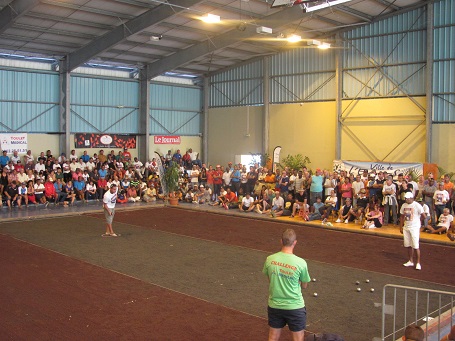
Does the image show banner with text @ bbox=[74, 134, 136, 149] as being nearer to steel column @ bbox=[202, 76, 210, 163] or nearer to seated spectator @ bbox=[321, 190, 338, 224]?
steel column @ bbox=[202, 76, 210, 163]

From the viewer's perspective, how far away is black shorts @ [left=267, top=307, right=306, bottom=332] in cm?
566

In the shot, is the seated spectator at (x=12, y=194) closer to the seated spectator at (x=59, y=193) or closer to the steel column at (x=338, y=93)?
the seated spectator at (x=59, y=193)

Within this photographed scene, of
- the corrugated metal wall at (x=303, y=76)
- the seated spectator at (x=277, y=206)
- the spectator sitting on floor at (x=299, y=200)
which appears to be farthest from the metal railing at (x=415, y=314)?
the corrugated metal wall at (x=303, y=76)

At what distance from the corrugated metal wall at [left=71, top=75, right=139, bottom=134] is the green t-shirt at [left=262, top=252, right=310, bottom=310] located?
2361 cm

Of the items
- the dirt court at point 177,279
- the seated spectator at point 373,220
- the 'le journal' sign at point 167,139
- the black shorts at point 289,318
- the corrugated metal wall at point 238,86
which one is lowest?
the dirt court at point 177,279

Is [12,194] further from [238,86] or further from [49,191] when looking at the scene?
[238,86]

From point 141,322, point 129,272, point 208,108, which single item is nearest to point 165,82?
point 208,108

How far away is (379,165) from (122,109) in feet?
49.2

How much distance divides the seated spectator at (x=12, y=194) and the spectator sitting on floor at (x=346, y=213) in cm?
1317

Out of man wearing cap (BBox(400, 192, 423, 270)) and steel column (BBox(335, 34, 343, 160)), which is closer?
man wearing cap (BBox(400, 192, 423, 270))

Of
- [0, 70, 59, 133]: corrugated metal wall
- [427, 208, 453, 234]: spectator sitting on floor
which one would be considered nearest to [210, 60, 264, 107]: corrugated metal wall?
[0, 70, 59, 133]: corrugated metal wall

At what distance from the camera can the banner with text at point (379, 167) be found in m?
22.4

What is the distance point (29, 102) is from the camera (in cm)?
2588

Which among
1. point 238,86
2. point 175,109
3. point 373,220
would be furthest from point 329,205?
point 175,109
